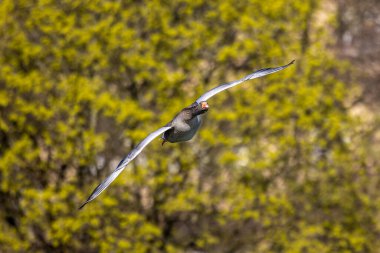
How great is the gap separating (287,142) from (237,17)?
2022 mm

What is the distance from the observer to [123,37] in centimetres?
1520

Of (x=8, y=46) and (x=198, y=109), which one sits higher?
(x=198, y=109)

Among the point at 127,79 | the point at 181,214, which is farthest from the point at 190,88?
the point at 181,214

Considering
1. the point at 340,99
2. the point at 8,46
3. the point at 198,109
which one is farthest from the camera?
the point at 340,99

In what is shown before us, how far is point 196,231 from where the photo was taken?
15.8 metres

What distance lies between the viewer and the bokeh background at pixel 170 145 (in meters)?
15.0

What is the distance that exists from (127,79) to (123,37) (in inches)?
24.5

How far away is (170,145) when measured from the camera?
1516cm

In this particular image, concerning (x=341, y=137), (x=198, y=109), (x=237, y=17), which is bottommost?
(x=341, y=137)

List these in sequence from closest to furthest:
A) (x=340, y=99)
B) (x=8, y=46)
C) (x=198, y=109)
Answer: (x=198, y=109)
(x=8, y=46)
(x=340, y=99)

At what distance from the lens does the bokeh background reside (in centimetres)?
1505

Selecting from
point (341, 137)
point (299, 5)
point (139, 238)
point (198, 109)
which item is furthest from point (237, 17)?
point (198, 109)

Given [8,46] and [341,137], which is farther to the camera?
[341,137]

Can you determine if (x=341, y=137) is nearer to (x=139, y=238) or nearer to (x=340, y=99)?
(x=340, y=99)
